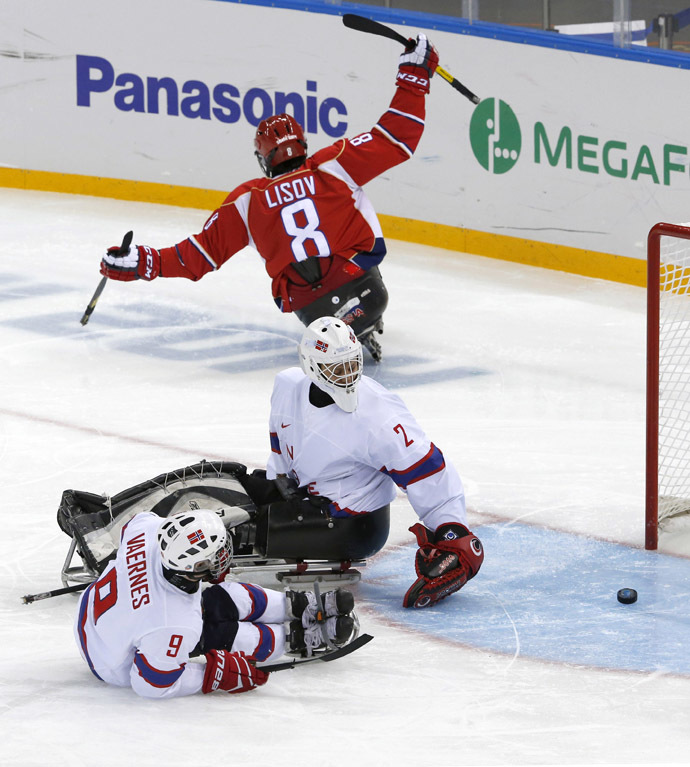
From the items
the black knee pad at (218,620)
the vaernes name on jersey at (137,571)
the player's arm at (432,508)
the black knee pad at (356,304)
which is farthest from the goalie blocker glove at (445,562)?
the black knee pad at (356,304)

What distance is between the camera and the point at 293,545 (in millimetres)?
4738


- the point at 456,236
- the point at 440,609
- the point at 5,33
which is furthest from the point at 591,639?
the point at 5,33

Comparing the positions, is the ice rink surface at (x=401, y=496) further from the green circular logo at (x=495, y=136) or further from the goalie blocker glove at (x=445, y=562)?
the green circular logo at (x=495, y=136)

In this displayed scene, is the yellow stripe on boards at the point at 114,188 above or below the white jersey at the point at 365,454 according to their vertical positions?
above

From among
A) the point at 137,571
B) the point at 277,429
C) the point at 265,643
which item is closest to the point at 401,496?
the point at 277,429

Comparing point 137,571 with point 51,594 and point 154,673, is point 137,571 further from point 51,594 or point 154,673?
point 51,594

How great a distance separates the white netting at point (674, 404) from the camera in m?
5.54

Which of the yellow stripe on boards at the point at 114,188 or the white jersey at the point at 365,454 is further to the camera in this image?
the yellow stripe on boards at the point at 114,188

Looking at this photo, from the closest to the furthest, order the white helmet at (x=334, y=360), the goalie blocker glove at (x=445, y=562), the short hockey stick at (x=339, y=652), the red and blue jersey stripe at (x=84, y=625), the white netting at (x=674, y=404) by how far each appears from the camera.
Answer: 1. the red and blue jersey stripe at (x=84, y=625)
2. the short hockey stick at (x=339, y=652)
3. the white helmet at (x=334, y=360)
4. the goalie blocker glove at (x=445, y=562)
5. the white netting at (x=674, y=404)

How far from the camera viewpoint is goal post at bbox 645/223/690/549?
5305mm

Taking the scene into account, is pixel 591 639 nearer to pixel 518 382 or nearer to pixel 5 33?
pixel 518 382

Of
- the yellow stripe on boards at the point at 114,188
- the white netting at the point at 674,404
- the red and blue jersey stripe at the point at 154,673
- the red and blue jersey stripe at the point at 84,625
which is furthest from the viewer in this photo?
the yellow stripe on boards at the point at 114,188

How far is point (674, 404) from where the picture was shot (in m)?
5.76

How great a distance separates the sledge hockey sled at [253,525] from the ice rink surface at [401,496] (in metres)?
0.16
